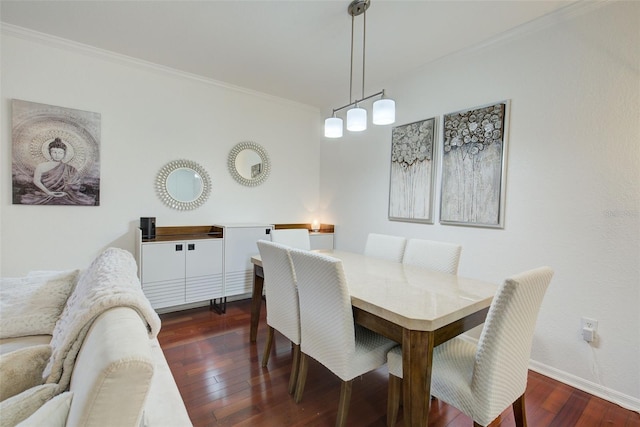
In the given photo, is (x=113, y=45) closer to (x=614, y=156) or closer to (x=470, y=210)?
(x=470, y=210)

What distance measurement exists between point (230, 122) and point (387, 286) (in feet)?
9.00

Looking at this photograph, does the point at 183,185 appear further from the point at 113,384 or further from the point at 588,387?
the point at 588,387

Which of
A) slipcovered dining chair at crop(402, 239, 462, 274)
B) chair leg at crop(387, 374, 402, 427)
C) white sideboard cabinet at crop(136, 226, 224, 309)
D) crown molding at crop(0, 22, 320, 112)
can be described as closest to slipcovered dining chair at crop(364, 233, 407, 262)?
slipcovered dining chair at crop(402, 239, 462, 274)

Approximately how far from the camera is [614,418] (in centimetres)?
167

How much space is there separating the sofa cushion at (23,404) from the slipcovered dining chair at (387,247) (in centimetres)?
208

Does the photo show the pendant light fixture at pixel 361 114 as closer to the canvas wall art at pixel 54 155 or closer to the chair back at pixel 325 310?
the chair back at pixel 325 310

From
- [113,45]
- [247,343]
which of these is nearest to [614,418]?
[247,343]

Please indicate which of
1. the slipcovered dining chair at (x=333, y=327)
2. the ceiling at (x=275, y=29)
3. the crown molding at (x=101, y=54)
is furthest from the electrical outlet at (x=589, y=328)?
the crown molding at (x=101, y=54)

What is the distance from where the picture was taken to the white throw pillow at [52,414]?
2.21 ft

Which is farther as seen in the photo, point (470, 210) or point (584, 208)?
point (470, 210)

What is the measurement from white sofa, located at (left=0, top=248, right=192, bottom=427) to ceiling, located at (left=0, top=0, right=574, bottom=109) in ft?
6.04

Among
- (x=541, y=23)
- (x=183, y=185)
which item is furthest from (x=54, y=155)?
(x=541, y=23)

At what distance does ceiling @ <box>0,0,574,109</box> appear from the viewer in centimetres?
204

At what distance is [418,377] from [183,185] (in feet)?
9.47
